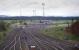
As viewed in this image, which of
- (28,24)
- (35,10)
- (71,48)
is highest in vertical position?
(35,10)

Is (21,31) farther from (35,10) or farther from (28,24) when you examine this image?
(35,10)

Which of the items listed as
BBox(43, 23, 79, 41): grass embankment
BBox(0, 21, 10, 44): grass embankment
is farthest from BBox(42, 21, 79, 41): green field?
BBox(0, 21, 10, 44): grass embankment

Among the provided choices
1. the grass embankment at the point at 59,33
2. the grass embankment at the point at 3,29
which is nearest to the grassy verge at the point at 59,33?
the grass embankment at the point at 59,33

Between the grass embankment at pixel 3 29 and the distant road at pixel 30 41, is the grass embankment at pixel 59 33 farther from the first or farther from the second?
the grass embankment at pixel 3 29

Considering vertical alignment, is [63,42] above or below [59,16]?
below

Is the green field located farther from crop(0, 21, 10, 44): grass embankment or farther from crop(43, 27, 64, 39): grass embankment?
crop(0, 21, 10, 44): grass embankment

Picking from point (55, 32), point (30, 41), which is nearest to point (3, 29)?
point (30, 41)

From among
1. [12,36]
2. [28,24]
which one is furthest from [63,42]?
[12,36]

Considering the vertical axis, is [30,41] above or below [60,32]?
below

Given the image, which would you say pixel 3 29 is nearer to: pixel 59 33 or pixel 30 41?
pixel 30 41
